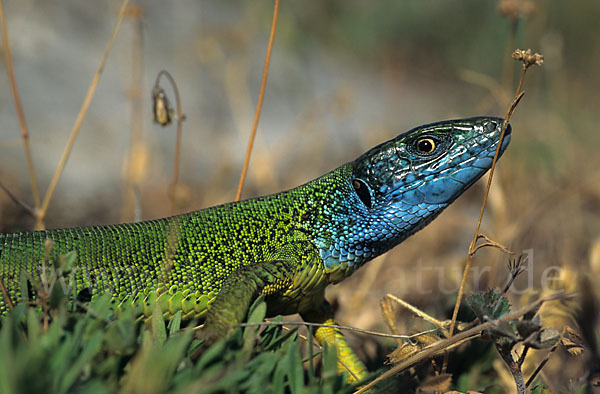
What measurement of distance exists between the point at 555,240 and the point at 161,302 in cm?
378

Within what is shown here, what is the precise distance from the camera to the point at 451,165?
232 cm

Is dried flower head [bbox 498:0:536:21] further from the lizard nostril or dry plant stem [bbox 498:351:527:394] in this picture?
dry plant stem [bbox 498:351:527:394]

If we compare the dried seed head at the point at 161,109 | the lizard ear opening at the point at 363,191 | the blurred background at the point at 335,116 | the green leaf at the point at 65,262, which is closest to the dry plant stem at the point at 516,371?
the blurred background at the point at 335,116

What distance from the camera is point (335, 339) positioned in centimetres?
248

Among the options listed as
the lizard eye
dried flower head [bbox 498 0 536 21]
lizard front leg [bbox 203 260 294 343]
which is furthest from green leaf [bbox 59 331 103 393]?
dried flower head [bbox 498 0 536 21]

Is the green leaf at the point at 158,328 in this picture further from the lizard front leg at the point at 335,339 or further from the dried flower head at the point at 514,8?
the dried flower head at the point at 514,8

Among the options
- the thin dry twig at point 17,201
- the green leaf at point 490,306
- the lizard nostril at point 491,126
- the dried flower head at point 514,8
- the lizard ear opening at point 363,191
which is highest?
the dried flower head at point 514,8

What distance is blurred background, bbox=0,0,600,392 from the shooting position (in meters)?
3.83

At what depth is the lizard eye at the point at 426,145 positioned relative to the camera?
2.36m

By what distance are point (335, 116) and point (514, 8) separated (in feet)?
13.0

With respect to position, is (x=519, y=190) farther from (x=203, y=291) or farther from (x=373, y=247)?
(x=203, y=291)

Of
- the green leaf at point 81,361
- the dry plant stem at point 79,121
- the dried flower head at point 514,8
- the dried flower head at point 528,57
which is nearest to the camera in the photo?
the green leaf at point 81,361

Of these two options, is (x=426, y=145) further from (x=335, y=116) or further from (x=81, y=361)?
(x=335, y=116)

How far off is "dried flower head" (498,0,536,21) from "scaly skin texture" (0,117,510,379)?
1.12m
